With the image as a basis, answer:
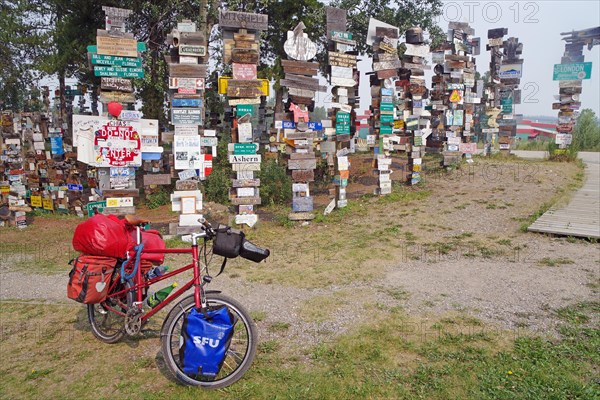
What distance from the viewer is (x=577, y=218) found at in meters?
8.71

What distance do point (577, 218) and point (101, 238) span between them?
8.68 m

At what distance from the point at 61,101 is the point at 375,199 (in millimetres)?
11737

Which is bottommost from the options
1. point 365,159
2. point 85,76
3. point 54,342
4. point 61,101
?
point 54,342

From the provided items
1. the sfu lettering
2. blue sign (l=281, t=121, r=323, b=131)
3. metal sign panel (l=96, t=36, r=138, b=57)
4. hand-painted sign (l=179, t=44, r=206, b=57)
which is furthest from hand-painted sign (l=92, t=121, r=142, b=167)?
the sfu lettering

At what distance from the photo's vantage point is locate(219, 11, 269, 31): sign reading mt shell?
8438mm

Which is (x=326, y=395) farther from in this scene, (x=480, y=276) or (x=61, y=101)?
(x=61, y=101)

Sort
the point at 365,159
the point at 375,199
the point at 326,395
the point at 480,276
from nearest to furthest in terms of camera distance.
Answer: the point at 326,395 → the point at 480,276 → the point at 375,199 → the point at 365,159

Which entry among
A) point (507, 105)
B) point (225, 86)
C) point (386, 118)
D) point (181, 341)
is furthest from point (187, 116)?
point (507, 105)

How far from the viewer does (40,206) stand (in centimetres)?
1348

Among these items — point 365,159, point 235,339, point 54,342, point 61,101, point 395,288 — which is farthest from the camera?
point 365,159

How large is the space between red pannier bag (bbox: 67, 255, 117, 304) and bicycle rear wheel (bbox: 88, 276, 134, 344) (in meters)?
0.19

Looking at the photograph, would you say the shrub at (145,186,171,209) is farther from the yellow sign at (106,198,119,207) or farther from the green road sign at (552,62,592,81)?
the green road sign at (552,62,592,81)

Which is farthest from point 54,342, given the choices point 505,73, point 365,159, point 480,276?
point 505,73

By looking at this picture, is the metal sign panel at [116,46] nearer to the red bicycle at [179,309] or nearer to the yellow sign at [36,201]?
the red bicycle at [179,309]
